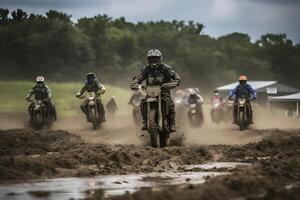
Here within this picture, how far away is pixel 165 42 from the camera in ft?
384

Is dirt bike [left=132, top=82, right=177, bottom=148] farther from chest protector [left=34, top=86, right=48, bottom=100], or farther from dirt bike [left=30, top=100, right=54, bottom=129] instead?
chest protector [left=34, top=86, right=48, bottom=100]

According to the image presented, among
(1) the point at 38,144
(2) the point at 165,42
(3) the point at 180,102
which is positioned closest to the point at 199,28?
(2) the point at 165,42

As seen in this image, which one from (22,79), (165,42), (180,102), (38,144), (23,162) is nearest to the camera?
(23,162)

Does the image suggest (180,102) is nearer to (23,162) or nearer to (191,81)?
(23,162)

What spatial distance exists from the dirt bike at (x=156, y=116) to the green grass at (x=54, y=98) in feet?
116

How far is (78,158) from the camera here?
690 inches

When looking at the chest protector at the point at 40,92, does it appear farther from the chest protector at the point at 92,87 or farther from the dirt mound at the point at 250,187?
the dirt mound at the point at 250,187

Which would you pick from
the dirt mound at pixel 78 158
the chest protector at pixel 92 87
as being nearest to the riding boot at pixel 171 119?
the dirt mound at pixel 78 158

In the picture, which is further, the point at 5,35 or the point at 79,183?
the point at 5,35

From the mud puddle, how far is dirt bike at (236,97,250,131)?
15.1 m

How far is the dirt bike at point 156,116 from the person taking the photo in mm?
20859

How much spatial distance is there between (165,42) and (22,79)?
49.7 metres

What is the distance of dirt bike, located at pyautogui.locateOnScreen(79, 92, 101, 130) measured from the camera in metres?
31.7

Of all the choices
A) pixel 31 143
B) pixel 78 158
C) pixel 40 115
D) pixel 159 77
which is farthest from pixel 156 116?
pixel 40 115
